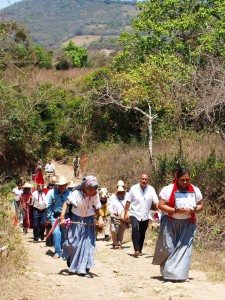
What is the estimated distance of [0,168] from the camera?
31.2 metres

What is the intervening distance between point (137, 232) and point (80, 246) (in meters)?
2.33

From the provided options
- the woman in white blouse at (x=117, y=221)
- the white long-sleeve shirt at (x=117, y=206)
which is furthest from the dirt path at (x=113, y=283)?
the white long-sleeve shirt at (x=117, y=206)

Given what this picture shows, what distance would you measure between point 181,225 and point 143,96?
13479mm

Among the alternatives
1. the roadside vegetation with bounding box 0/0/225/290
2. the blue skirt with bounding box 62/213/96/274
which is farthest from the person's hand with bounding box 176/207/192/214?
the roadside vegetation with bounding box 0/0/225/290

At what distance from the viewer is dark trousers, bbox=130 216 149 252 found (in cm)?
1167

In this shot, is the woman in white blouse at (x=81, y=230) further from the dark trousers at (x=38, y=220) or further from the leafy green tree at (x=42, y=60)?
the leafy green tree at (x=42, y=60)

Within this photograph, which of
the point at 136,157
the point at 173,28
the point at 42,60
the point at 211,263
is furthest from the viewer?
the point at 42,60

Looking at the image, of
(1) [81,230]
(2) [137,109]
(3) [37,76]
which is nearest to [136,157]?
(2) [137,109]

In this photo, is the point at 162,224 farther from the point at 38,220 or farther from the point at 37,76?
the point at 37,76

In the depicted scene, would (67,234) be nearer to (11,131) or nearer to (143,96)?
(143,96)

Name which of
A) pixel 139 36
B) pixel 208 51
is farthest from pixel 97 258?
pixel 139 36

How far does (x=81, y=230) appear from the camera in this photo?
9.61 meters

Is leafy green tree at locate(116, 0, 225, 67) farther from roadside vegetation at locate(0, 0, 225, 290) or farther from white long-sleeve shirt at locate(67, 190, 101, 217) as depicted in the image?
white long-sleeve shirt at locate(67, 190, 101, 217)

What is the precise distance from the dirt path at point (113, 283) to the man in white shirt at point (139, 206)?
42cm
